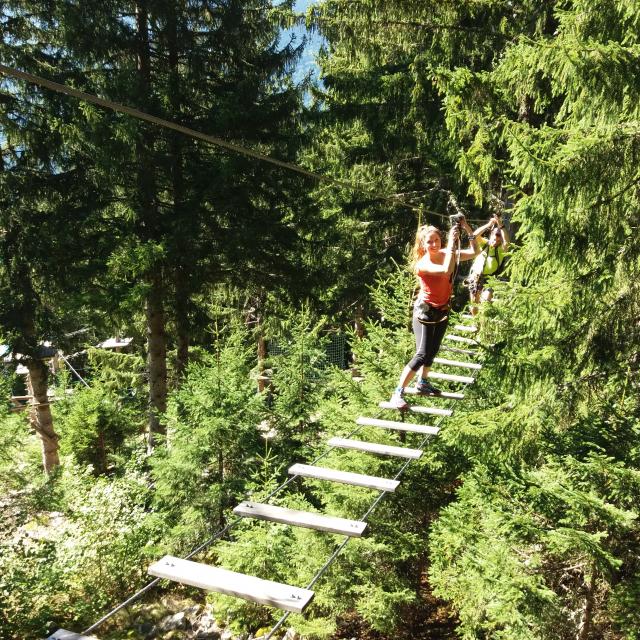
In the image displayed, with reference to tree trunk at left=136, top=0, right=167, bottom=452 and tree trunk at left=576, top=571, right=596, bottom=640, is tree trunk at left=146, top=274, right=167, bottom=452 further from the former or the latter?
tree trunk at left=576, top=571, right=596, bottom=640

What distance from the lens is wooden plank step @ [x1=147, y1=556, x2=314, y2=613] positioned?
103 inches

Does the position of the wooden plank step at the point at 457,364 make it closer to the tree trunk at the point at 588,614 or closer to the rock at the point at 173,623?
the tree trunk at the point at 588,614

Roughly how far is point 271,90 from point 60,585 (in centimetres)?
1070

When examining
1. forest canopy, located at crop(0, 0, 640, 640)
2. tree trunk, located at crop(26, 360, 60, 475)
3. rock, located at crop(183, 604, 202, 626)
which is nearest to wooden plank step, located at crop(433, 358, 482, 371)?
forest canopy, located at crop(0, 0, 640, 640)

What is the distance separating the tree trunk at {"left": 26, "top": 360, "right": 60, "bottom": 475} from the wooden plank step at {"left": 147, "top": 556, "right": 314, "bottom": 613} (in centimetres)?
1058

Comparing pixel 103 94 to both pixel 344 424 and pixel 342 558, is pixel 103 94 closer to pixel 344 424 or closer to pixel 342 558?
pixel 344 424

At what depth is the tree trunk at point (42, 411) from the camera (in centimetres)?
1213

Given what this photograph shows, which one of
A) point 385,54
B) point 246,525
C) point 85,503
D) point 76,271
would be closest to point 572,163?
point 385,54

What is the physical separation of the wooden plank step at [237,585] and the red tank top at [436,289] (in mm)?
3569

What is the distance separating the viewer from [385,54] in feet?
31.9

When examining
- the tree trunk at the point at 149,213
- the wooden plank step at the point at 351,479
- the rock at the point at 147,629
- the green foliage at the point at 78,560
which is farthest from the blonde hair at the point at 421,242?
the rock at the point at 147,629

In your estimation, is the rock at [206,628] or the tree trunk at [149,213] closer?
the rock at [206,628]

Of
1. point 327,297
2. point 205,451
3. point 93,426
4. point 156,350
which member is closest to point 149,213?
point 156,350

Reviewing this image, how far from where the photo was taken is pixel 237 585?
2.71 meters
